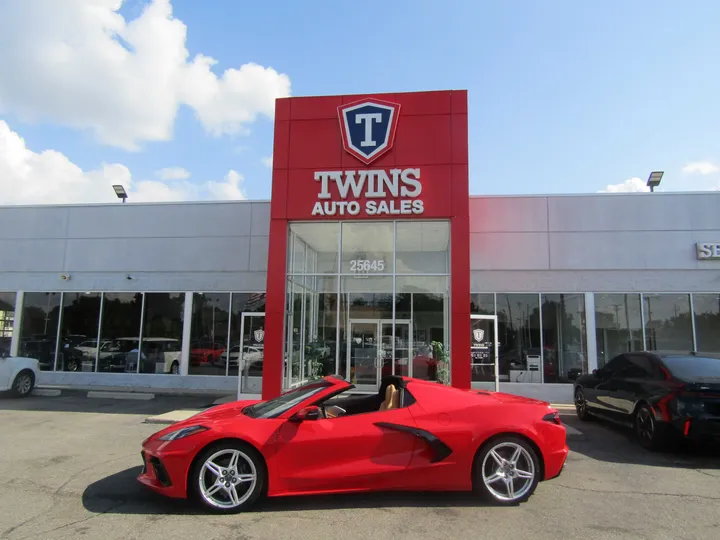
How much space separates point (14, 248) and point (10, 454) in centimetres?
1256

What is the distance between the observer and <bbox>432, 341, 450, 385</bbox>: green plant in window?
1188 cm

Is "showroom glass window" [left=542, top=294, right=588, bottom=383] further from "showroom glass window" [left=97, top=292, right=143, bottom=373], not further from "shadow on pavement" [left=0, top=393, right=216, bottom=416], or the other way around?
"showroom glass window" [left=97, top=292, right=143, bottom=373]

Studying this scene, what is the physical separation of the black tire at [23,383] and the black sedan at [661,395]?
1409 cm

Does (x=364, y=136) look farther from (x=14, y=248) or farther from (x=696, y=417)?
(x=14, y=248)

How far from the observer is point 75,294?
1661 cm

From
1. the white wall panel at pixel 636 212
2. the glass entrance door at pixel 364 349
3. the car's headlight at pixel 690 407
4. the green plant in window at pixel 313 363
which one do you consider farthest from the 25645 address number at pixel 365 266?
the car's headlight at pixel 690 407

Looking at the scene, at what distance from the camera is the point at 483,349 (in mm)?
13938

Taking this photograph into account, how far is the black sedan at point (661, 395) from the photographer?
6797 mm

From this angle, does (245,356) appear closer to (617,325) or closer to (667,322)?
(617,325)

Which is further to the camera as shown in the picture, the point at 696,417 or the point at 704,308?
the point at 704,308

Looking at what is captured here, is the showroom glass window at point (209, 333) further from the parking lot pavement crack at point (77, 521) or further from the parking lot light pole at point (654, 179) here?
the parking lot light pole at point (654, 179)

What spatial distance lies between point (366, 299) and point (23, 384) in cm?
954

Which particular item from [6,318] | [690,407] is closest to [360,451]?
[690,407]

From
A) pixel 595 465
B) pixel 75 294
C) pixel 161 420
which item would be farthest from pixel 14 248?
pixel 595 465
